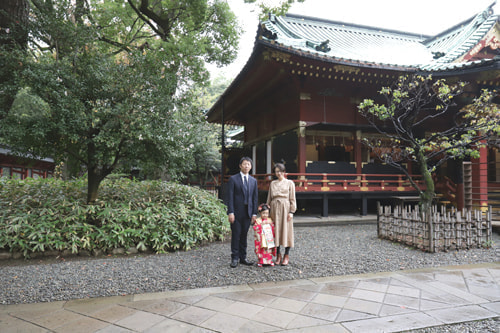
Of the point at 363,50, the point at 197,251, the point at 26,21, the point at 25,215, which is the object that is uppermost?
the point at 363,50

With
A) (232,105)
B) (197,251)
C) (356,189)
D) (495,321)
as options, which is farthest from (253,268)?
(232,105)

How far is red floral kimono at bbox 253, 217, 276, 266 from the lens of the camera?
477 cm

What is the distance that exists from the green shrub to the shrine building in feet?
13.7

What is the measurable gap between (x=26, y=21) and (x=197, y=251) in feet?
18.6

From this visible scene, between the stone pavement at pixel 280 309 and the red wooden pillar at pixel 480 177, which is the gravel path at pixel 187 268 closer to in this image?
the stone pavement at pixel 280 309

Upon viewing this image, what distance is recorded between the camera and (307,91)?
10688mm

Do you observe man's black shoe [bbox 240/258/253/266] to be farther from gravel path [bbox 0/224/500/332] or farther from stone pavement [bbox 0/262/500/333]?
stone pavement [bbox 0/262/500/333]

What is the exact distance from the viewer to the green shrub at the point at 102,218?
5535 millimetres

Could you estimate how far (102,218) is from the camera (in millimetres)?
6086

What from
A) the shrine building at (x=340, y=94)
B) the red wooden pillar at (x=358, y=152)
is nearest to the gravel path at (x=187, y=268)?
the shrine building at (x=340, y=94)

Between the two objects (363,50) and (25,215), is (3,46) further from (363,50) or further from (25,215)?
(363,50)

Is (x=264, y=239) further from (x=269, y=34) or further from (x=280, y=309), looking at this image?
(x=269, y=34)

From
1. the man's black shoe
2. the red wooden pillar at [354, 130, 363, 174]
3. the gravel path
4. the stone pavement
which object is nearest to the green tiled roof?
the red wooden pillar at [354, 130, 363, 174]

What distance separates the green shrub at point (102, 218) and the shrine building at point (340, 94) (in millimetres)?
4164
